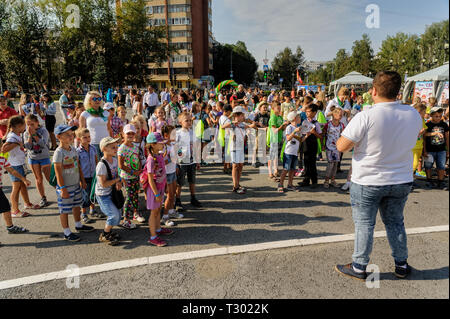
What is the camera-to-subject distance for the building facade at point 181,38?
72.5 meters

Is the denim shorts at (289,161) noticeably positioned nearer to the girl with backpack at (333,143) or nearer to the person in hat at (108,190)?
the girl with backpack at (333,143)

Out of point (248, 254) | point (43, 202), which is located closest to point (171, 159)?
point (248, 254)

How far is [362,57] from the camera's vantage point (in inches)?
1700

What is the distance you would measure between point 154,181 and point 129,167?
0.64m

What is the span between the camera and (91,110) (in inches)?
220

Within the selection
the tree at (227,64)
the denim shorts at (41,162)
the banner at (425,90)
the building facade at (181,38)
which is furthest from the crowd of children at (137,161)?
the tree at (227,64)

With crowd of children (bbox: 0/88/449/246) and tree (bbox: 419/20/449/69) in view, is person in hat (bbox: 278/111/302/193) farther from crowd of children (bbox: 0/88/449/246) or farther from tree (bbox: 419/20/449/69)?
tree (bbox: 419/20/449/69)

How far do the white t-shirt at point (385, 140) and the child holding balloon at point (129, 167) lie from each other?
9.70 feet

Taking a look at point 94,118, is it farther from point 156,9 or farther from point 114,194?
point 156,9

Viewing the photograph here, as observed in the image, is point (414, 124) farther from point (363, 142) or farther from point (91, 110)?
point (91, 110)

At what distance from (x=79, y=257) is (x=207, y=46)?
83.5 meters

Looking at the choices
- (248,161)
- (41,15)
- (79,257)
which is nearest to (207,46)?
(41,15)

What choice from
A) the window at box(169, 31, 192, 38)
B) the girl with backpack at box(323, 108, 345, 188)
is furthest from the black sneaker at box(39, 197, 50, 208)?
the window at box(169, 31, 192, 38)

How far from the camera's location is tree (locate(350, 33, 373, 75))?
42531 mm
